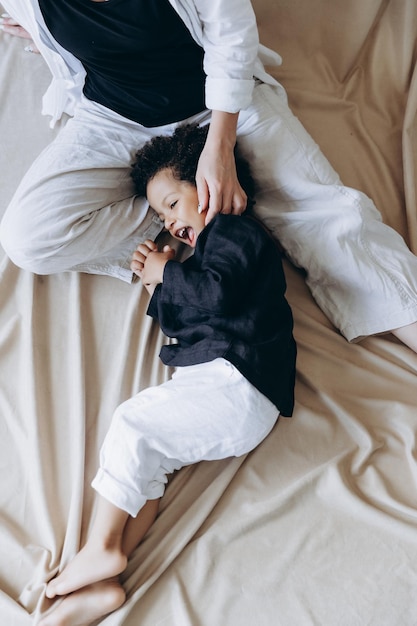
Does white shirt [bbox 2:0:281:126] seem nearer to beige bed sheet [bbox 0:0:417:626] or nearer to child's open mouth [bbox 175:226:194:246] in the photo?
child's open mouth [bbox 175:226:194:246]

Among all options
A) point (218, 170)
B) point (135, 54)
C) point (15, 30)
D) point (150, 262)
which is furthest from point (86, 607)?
point (15, 30)

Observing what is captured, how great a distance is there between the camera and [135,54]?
1009 mm

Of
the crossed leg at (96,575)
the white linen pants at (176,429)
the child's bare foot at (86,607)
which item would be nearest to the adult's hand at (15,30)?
the white linen pants at (176,429)

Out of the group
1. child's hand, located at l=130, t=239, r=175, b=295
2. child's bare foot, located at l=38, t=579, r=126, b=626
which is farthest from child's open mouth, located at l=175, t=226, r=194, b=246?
child's bare foot, located at l=38, t=579, r=126, b=626

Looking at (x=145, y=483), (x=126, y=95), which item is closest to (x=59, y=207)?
(x=126, y=95)

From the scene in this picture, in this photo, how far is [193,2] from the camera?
0.94 meters

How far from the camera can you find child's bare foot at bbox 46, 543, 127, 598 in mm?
846

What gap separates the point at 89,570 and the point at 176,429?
0.24 metres

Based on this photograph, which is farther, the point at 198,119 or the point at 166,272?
the point at 198,119

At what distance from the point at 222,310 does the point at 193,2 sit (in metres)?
0.50

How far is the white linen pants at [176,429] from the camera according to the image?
88 cm

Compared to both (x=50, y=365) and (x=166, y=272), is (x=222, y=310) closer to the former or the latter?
(x=166, y=272)

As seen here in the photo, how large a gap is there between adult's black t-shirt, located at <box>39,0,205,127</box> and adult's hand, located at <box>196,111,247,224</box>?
12cm

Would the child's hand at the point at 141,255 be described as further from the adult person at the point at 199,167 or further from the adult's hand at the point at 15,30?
the adult's hand at the point at 15,30
